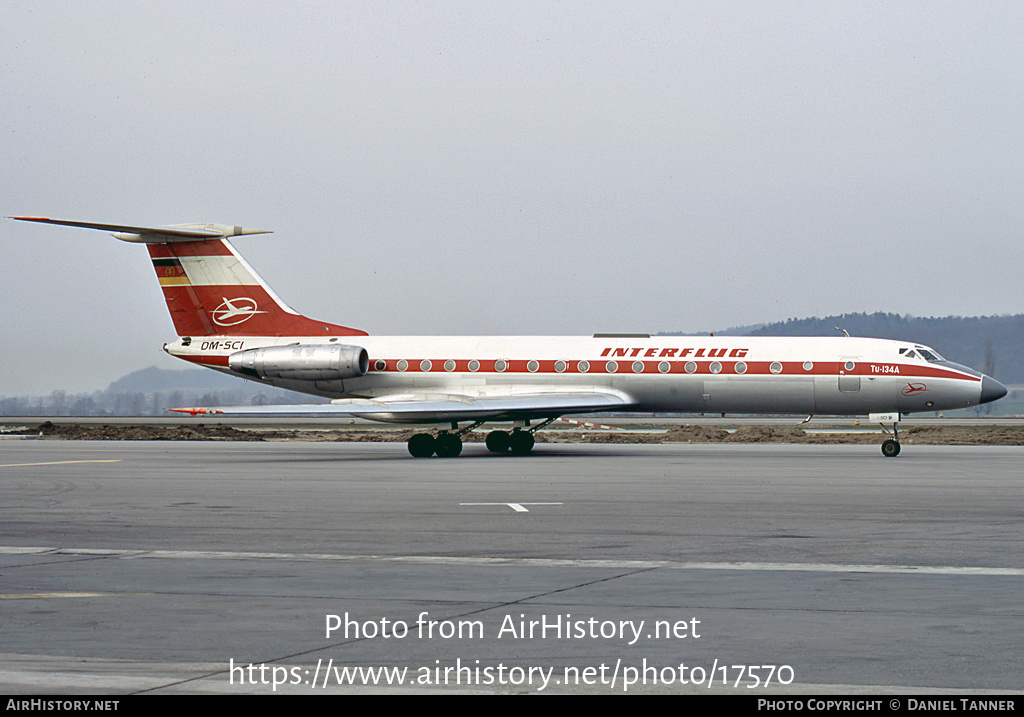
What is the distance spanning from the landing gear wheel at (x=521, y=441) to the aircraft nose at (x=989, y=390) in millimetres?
12999

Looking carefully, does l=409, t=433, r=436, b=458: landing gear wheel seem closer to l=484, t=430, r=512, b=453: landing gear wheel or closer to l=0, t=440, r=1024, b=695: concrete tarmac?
l=484, t=430, r=512, b=453: landing gear wheel

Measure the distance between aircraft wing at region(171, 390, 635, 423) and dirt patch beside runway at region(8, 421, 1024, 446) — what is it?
853cm

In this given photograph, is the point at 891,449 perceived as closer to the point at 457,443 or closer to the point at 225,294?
the point at 457,443

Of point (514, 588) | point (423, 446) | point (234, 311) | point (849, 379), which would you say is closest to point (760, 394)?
point (849, 379)

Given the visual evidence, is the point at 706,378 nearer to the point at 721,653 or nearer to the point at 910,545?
the point at 910,545

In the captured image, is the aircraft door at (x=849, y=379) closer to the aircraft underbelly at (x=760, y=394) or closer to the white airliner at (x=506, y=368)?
the white airliner at (x=506, y=368)

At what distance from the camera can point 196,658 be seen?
22.0ft

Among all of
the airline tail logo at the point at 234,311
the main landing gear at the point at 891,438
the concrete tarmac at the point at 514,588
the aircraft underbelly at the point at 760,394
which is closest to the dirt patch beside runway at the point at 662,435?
the aircraft underbelly at the point at 760,394

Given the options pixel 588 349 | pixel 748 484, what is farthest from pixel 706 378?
pixel 748 484

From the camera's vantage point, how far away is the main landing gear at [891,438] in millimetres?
30922

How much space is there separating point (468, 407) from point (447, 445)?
1521mm

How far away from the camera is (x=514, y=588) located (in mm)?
9297

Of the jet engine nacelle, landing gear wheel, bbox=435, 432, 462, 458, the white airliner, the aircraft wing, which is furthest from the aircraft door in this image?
the jet engine nacelle
